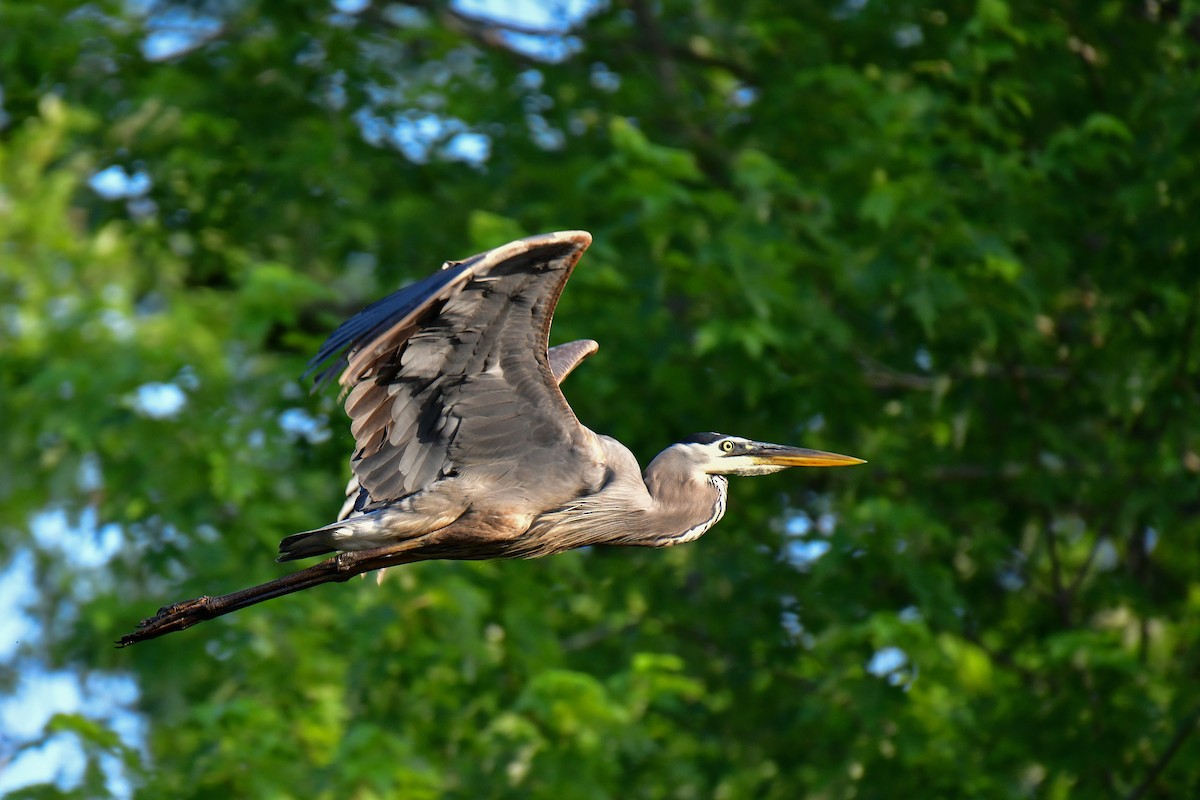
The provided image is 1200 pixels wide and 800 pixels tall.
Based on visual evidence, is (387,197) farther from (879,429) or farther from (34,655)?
(34,655)

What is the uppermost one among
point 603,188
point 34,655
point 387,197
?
point 603,188

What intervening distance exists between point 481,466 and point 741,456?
1.10 m

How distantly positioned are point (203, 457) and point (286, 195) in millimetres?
2043

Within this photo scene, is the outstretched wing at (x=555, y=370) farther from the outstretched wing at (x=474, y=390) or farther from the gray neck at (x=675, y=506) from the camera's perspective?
the gray neck at (x=675, y=506)

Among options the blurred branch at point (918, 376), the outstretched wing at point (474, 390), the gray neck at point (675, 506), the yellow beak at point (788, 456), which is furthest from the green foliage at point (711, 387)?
the outstretched wing at point (474, 390)

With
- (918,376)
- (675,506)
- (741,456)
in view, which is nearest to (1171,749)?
(918,376)

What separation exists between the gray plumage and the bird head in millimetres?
74

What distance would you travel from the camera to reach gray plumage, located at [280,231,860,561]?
5523mm

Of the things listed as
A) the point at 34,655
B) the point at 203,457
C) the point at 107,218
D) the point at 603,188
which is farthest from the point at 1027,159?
the point at 34,655

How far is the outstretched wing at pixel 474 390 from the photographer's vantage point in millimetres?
5270

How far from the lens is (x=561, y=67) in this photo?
11.4 m

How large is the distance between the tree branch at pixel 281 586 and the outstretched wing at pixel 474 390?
0.72 feet

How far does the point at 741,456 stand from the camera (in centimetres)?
619

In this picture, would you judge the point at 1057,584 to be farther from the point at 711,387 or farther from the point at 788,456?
the point at 788,456
